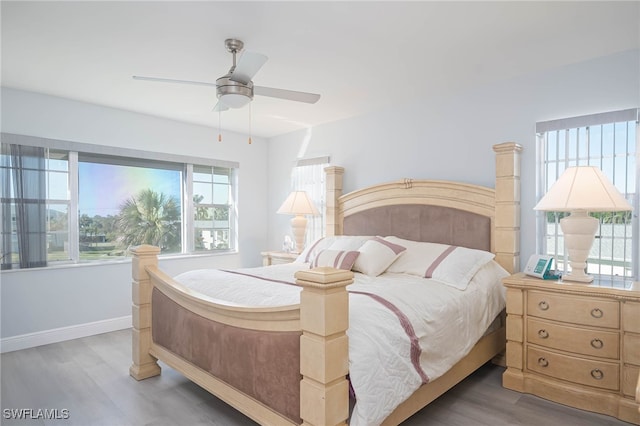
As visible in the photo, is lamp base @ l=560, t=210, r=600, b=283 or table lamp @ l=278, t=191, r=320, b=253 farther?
table lamp @ l=278, t=191, r=320, b=253

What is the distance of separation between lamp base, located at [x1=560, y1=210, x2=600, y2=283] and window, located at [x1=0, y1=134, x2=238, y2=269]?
4.05 m

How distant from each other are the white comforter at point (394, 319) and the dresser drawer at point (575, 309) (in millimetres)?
314

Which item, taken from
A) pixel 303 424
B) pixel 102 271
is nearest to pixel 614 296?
pixel 303 424

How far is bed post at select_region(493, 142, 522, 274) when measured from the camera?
3105 mm

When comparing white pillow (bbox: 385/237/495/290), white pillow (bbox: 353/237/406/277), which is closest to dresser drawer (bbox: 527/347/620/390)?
white pillow (bbox: 385/237/495/290)

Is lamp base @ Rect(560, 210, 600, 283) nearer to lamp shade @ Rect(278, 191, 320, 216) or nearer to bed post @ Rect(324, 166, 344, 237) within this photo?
bed post @ Rect(324, 166, 344, 237)

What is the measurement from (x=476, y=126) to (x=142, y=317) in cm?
332

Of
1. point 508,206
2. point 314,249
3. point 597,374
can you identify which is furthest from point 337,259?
point 597,374

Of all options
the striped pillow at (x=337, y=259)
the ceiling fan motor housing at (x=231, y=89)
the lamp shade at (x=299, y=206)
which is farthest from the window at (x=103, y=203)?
the ceiling fan motor housing at (x=231, y=89)

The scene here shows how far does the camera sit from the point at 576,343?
2438 mm

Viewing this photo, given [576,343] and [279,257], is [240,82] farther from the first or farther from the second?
[576,343]

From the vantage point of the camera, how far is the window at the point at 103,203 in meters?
3.55

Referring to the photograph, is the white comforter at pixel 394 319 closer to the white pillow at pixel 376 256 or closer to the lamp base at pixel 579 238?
the white pillow at pixel 376 256

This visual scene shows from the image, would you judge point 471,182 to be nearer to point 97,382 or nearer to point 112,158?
point 97,382
